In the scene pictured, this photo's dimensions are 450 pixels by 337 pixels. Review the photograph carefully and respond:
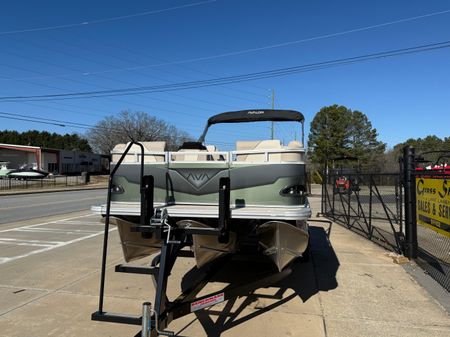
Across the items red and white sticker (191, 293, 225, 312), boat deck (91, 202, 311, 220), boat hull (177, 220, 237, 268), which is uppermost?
boat deck (91, 202, 311, 220)

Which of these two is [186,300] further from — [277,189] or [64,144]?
[64,144]

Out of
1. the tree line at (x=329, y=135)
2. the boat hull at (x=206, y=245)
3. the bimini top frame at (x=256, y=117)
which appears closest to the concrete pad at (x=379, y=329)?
the boat hull at (x=206, y=245)

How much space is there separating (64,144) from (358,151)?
238 ft

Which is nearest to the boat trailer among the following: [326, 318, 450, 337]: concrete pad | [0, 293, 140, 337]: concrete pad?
[0, 293, 140, 337]: concrete pad

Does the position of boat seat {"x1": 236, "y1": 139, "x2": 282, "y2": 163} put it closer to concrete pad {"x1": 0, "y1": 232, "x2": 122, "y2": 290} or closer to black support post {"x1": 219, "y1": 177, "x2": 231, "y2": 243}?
black support post {"x1": 219, "y1": 177, "x2": 231, "y2": 243}

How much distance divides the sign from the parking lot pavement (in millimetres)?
967

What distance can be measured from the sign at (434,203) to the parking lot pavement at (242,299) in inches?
38.1

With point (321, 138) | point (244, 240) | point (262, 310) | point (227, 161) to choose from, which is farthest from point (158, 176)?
point (321, 138)

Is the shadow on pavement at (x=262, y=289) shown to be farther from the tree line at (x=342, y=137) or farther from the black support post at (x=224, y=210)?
the tree line at (x=342, y=137)

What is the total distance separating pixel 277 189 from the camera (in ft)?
14.5

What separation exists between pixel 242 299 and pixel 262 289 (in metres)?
0.56

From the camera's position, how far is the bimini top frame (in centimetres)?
682

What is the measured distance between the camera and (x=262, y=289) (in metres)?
5.66

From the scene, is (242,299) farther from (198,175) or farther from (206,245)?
(198,175)
